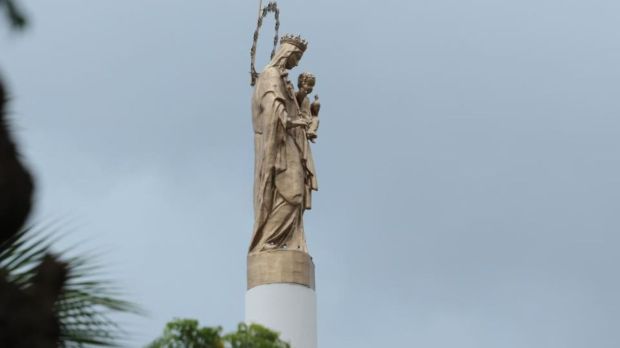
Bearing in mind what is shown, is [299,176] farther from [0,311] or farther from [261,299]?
[0,311]

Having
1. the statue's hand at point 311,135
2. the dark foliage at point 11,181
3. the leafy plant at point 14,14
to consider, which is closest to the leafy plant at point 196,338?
the dark foliage at point 11,181

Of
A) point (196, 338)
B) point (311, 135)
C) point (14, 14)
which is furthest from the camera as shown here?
point (311, 135)

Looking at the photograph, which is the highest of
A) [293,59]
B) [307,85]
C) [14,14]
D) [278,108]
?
[293,59]

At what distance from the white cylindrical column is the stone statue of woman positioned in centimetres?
78

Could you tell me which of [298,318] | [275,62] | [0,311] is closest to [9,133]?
[0,311]

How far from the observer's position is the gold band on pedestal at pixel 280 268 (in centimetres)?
2155

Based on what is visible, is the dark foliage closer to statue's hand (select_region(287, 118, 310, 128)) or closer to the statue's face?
statue's hand (select_region(287, 118, 310, 128))

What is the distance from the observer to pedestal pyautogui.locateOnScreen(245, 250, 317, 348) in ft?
69.5

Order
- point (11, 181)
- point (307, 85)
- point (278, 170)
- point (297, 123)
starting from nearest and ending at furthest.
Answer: point (11, 181) < point (278, 170) < point (297, 123) < point (307, 85)

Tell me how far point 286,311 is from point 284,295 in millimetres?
246

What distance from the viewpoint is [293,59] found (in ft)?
76.4

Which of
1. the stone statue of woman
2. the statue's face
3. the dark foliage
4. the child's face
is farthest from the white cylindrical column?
the dark foliage

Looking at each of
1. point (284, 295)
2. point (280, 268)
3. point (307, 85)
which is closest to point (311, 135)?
point (307, 85)

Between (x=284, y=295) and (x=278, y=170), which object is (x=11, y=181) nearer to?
(x=284, y=295)
